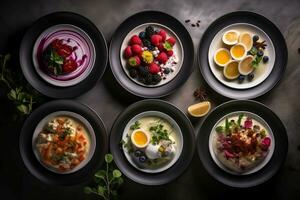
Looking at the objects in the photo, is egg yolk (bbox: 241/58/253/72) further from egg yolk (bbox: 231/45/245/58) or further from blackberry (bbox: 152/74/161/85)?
blackberry (bbox: 152/74/161/85)

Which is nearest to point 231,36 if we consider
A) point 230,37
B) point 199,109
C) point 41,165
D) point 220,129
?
point 230,37

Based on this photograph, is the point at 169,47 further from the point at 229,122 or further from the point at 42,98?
the point at 42,98

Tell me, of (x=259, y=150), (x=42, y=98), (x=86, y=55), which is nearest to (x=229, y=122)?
(x=259, y=150)

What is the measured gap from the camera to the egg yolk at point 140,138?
344cm

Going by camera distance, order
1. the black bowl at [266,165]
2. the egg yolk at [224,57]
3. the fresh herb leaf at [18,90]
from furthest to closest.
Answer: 1. the egg yolk at [224,57]
2. the black bowl at [266,165]
3. the fresh herb leaf at [18,90]

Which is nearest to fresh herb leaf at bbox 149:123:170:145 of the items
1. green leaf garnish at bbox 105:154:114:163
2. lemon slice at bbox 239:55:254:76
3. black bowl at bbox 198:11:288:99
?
green leaf garnish at bbox 105:154:114:163

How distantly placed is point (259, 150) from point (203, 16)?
1.26 meters

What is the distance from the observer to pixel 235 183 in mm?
3471

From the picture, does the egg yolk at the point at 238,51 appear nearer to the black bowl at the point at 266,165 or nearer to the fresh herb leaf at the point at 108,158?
the black bowl at the point at 266,165

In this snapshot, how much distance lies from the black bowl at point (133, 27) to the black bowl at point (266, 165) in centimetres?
42

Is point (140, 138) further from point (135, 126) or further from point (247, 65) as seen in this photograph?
point (247, 65)

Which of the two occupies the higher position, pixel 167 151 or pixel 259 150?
Answer: pixel 259 150

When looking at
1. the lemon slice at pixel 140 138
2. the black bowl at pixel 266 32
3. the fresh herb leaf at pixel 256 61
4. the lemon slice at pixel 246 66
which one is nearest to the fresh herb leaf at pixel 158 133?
the lemon slice at pixel 140 138

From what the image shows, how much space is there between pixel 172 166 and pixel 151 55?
3.11ft
